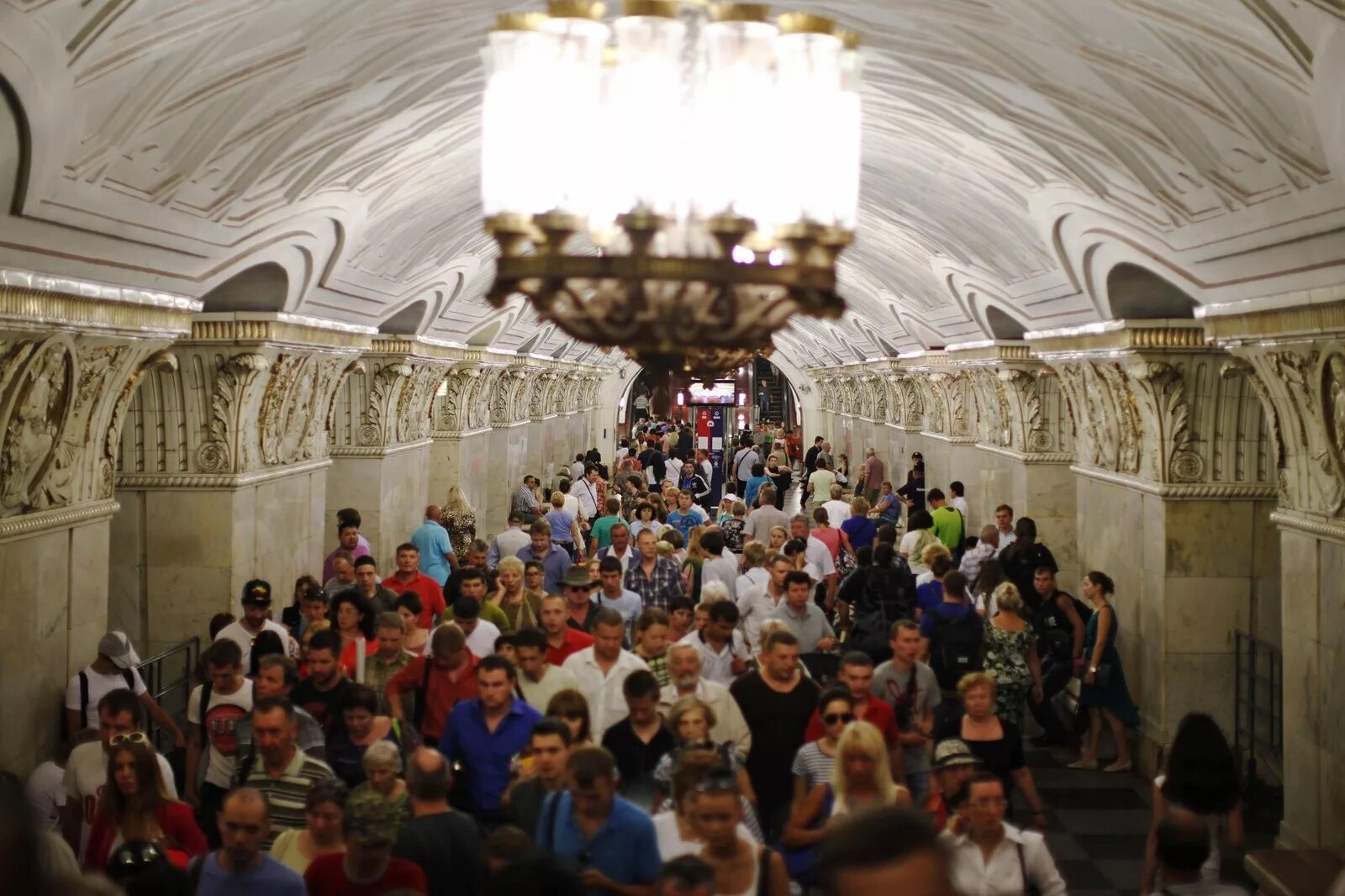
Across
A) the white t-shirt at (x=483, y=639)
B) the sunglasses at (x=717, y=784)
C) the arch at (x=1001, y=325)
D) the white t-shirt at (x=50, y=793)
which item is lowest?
the white t-shirt at (x=50, y=793)

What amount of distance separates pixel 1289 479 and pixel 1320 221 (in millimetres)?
2384

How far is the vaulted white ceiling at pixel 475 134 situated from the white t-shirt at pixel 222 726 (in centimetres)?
209

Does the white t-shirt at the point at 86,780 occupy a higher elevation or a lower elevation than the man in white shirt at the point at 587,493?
lower

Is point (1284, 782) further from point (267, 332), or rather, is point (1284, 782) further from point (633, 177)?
point (267, 332)

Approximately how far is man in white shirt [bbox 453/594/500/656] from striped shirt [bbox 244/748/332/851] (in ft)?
5.87

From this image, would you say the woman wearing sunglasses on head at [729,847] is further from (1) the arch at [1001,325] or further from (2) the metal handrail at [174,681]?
(1) the arch at [1001,325]

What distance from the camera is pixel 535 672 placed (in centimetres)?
595

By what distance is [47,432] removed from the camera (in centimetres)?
766

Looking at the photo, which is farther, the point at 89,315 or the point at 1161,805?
the point at 89,315

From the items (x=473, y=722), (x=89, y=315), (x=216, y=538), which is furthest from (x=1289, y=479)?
(x=216, y=538)

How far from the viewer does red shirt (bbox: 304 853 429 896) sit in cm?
407

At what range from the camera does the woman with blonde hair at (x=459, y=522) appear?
578 inches

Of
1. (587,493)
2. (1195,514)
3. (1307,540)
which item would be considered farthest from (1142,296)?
(587,493)

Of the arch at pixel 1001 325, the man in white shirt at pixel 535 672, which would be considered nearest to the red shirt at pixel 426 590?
the man in white shirt at pixel 535 672
